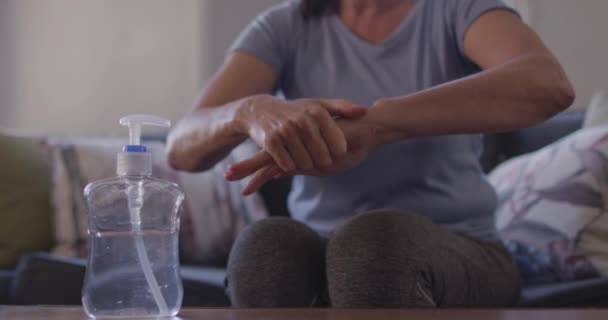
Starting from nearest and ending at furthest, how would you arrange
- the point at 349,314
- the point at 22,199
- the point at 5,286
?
the point at 349,314 → the point at 5,286 → the point at 22,199

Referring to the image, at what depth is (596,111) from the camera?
1566 mm

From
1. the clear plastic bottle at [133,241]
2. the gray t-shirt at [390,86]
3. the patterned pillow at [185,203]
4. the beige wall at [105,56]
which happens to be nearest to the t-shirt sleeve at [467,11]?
the gray t-shirt at [390,86]

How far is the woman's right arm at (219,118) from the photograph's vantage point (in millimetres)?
927

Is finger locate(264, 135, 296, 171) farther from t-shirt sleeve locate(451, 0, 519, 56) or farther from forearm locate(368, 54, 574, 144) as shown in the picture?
t-shirt sleeve locate(451, 0, 519, 56)

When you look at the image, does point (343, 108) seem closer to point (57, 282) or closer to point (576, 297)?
point (576, 297)

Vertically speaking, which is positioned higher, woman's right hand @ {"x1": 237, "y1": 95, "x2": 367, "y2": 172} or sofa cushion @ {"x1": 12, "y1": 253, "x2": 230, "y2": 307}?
woman's right hand @ {"x1": 237, "y1": 95, "x2": 367, "y2": 172}

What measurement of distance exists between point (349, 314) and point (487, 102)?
40cm

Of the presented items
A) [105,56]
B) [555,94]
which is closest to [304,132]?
[555,94]

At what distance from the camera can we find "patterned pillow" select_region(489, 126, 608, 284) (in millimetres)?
1284

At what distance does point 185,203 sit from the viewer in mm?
1789

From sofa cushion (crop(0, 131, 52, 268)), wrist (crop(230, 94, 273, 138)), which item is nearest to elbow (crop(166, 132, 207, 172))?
wrist (crop(230, 94, 273, 138))

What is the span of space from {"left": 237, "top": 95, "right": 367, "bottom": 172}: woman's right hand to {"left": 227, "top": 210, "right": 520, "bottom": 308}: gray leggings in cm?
8

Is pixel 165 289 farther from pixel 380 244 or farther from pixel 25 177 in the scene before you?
pixel 25 177

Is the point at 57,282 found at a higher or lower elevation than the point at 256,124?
lower
